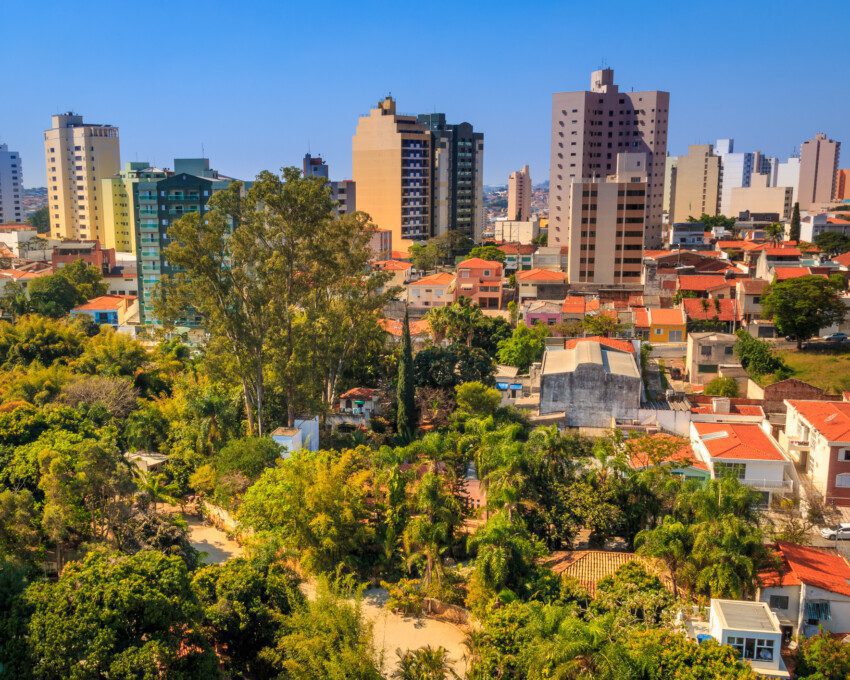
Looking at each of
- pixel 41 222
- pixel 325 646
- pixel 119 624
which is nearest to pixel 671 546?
pixel 325 646

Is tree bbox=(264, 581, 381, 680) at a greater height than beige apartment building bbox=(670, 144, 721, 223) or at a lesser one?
lesser

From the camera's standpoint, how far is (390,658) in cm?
1684

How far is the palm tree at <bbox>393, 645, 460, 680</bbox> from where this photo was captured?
15227 mm

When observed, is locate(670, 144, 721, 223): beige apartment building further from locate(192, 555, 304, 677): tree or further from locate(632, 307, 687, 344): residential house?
locate(192, 555, 304, 677): tree

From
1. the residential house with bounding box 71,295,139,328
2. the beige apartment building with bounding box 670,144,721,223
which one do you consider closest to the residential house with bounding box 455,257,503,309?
the residential house with bounding box 71,295,139,328

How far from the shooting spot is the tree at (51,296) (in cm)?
4912

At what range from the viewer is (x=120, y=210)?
83812 mm

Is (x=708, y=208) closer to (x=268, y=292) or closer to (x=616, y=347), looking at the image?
(x=616, y=347)

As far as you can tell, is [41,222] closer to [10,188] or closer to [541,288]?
[10,188]

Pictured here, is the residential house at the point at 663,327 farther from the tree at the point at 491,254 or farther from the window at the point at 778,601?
the window at the point at 778,601

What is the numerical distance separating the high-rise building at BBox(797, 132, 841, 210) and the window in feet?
410

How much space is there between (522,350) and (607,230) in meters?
20.4

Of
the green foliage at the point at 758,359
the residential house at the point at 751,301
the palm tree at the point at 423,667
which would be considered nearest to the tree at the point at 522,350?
the green foliage at the point at 758,359

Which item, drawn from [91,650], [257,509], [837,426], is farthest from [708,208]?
→ [91,650]
